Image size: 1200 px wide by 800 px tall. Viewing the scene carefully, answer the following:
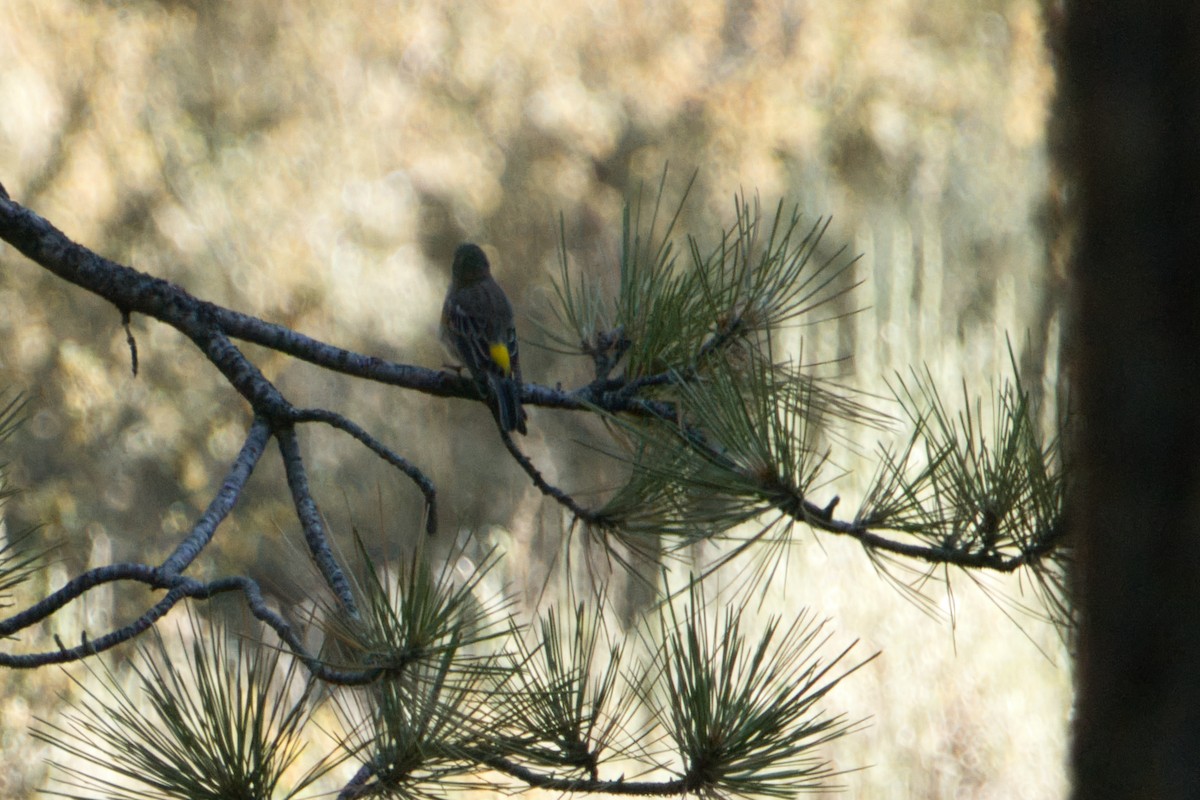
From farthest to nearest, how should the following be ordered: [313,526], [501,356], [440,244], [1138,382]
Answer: [440,244]
[501,356]
[313,526]
[1138,382]

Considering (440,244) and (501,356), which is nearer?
(501,356)

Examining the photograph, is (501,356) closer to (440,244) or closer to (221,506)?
(221,506)

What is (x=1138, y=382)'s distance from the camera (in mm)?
212

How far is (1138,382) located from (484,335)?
937mm

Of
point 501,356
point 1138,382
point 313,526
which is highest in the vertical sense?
point 501,356

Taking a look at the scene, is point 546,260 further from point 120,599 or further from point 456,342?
point 456,342

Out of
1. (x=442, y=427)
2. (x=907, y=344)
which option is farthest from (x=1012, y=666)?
(x=442, y=427)

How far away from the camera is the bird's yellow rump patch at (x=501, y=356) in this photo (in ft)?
3.43

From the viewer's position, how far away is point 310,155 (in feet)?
8.68

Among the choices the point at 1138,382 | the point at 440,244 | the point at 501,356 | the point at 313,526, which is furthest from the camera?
the point at 440,244

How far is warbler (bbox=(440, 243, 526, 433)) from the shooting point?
36.4 inches

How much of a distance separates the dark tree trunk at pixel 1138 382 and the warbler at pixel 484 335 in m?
0.69

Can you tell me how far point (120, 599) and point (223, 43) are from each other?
137cm

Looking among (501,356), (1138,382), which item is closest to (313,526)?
(501,356)
